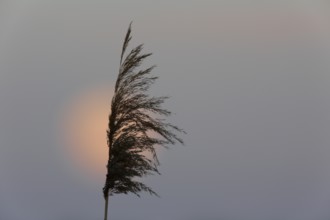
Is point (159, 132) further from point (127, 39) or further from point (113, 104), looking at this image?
point (127, 39)

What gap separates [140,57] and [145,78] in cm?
26

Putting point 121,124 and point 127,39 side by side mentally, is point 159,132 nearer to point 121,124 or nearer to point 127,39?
point 121,124

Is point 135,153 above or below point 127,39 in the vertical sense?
below

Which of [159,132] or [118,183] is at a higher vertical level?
[159,132]

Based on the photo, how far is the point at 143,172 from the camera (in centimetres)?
502

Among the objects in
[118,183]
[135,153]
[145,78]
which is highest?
[145,78]

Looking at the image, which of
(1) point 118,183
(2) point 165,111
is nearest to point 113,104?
(2) point 165,111

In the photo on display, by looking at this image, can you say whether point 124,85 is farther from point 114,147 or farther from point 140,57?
point 114,147

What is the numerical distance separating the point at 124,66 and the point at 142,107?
21.2 inches

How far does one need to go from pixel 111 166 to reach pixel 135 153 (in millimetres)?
324

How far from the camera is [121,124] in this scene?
4926 mm

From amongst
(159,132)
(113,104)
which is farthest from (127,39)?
(159,132)

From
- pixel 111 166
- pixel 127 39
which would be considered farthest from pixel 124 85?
pixel 111 166

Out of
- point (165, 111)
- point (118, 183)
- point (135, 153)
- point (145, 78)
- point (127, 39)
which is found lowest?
point (118, 183)
